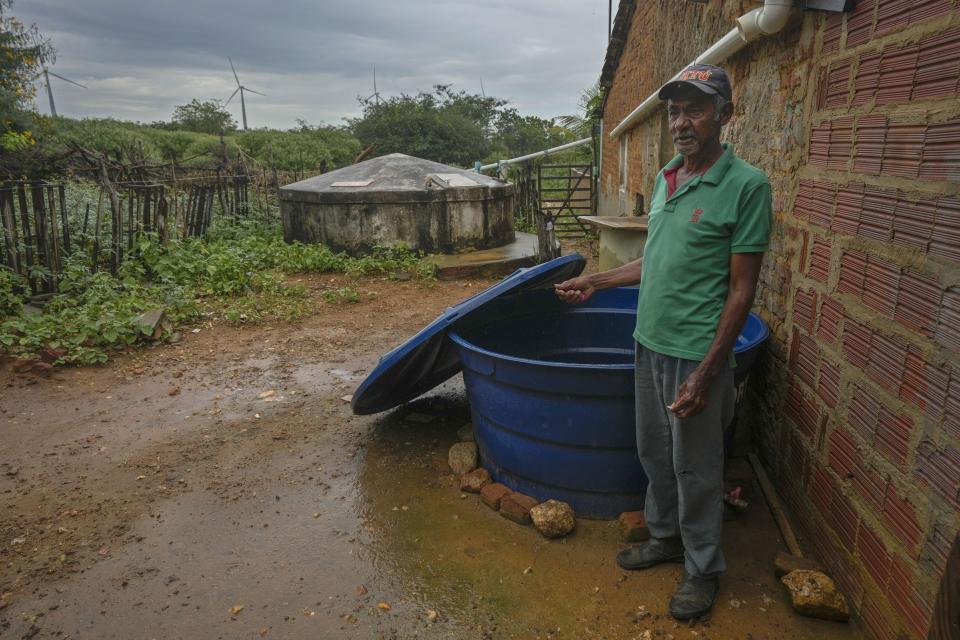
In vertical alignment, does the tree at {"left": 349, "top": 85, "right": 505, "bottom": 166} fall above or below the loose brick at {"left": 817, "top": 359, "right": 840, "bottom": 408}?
above

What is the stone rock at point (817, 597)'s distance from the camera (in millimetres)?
2199

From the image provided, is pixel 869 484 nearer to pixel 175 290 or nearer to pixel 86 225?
pixel 175 290

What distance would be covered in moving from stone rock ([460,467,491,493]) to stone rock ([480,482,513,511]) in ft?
0.21

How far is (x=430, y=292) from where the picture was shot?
315 inches

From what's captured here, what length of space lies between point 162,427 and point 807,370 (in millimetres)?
4018

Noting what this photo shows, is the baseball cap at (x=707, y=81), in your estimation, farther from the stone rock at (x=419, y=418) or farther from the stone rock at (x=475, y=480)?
the stone rock at (x=419, y=418)

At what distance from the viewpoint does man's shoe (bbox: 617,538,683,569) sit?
2.59 metres

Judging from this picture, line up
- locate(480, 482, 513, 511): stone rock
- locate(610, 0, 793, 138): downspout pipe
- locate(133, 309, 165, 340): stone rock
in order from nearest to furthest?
locate(610, 0, 793, 138): downspout pipe
locate(480, 482, 513, 511): stone rock
locate(133, 309, 165, 340): stone rock

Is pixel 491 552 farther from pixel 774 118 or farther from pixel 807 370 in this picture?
pixel 774 118

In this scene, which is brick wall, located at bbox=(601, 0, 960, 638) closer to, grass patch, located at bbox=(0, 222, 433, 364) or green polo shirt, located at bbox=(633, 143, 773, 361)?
green polo shirt, located at bbox=(633, 143, 773, 361)

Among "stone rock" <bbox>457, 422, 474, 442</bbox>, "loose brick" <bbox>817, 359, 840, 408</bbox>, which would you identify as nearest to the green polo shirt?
"loose brick" <bbox>817, 359, 840, 408</bbox>

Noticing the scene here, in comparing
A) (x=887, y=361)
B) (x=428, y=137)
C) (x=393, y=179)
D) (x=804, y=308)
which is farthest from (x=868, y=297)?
(x=428, y=137)

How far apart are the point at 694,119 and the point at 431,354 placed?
1.88 m

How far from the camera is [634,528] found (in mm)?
2750
